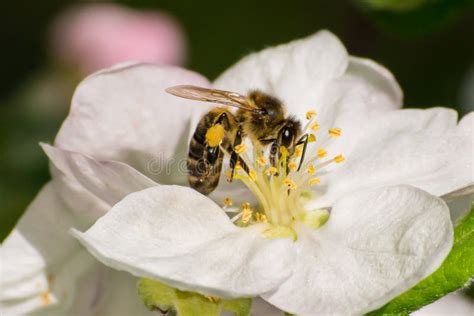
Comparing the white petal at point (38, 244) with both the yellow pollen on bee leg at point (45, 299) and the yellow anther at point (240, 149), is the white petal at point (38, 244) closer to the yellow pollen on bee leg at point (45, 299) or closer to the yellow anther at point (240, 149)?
the yellow pollen on bee leg at point (45, 299)

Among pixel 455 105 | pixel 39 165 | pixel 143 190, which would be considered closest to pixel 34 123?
pixel 39 165

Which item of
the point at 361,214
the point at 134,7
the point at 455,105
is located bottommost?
the point at 134,7

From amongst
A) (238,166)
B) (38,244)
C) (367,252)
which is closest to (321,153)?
(238,166)

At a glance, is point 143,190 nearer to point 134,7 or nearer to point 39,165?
point 39,165

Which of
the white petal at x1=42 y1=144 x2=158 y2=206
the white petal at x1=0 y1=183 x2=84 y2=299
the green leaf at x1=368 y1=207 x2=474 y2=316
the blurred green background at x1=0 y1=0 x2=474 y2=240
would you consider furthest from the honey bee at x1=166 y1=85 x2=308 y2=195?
the blurred green background at x1=0 y1=0 x2=474 y2=240

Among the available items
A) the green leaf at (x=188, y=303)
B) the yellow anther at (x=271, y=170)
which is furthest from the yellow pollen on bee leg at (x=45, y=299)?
the yellow anther at (x=271, y=170)

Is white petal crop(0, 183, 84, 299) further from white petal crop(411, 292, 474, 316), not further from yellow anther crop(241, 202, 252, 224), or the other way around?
white petal crop(411, 292, 474, 316)
